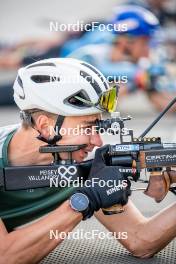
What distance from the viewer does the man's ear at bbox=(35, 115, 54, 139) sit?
10.5 ft

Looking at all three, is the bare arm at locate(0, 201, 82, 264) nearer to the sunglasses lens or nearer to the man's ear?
the man's ear

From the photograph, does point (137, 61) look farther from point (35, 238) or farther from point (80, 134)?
point (35, 238)

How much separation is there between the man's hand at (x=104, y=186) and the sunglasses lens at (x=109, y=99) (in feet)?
0.99

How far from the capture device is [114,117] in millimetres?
3109

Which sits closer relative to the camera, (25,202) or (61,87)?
(61,87)

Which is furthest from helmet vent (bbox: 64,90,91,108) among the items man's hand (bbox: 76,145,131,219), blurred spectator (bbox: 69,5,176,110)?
blurred spectator (bbox: 69,5,176,110)

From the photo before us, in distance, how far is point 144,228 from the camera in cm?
343

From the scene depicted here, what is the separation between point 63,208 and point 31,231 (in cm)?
19

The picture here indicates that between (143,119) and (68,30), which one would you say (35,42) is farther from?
(143,119)

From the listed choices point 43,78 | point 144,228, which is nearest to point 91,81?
point 43,78

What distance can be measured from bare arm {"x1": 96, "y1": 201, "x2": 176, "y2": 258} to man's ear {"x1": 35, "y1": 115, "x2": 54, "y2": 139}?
0.63 m

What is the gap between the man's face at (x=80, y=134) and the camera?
3.11m

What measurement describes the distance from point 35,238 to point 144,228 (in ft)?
2.54

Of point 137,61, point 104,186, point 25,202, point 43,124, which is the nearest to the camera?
point 104,186
